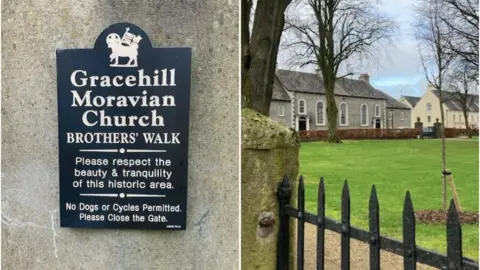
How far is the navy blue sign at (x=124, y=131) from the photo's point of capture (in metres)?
2.17

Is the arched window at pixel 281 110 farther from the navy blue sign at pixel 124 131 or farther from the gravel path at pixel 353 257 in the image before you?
the navy blue sign at pixel 124 131

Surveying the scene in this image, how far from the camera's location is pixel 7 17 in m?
2.32

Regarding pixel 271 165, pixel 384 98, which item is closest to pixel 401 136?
pixel 384 98

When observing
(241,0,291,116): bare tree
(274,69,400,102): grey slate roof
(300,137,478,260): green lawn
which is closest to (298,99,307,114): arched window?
(274,69,400,102): grey slate roof

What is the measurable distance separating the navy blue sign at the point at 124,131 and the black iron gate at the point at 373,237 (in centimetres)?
101

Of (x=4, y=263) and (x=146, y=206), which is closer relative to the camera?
(x=146, y=206)

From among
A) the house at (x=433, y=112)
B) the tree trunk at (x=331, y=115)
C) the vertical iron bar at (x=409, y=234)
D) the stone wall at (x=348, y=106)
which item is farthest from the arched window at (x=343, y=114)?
the vertical iron bar at (x=409, y=234)

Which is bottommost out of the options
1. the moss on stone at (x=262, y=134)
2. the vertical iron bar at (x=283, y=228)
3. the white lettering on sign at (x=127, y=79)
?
the vertical iron bar at (x=283, y=228)

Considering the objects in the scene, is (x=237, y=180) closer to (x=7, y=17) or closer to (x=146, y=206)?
(x=146, y=206)

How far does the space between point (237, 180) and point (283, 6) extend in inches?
263

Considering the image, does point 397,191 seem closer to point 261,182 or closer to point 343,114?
point 261,182

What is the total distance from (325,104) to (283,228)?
57.8 m

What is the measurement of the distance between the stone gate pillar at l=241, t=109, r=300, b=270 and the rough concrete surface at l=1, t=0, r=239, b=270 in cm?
91

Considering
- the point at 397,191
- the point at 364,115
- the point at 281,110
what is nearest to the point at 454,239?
the point at 397,191
